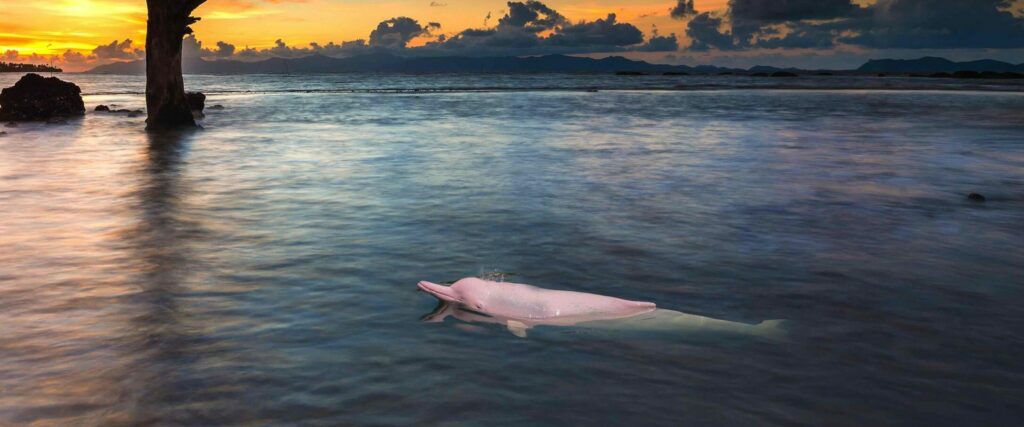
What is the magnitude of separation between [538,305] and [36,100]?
3685cm

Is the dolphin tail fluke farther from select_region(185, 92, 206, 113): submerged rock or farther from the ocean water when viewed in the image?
select_region(185, 92, 206, 113): submerged rock

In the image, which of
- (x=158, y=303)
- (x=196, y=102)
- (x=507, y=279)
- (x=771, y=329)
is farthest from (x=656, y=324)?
(x=196, y=102)

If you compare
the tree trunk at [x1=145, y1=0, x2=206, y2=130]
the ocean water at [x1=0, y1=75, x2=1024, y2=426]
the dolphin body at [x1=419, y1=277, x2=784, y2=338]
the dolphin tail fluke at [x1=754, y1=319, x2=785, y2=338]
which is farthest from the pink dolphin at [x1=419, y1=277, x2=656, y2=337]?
the tree trunk at [x1=145, y1=0, x2=206, y2=130]

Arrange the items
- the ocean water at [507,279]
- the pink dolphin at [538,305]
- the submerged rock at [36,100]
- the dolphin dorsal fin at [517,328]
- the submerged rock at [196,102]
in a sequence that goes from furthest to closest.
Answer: the submerged rock at [196,102]
the submerged rock at [36,100]
the pink dolphin at [538,305]
the dolphin dorsal fin at [517,328]
the ocean water at [507,279]

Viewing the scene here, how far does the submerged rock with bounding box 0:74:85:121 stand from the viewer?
35.2m

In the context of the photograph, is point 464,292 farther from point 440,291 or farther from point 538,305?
point 538,305

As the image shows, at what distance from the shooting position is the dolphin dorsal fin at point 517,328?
21.0 ft

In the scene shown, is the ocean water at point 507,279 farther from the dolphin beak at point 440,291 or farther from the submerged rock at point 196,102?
the submerged rock at point 196,102

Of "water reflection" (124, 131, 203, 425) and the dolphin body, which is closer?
"water reflection" (124, 131, 203, 425)

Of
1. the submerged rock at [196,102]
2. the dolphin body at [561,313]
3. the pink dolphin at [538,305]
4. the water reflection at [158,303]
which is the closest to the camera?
the water reflection at [158,303]

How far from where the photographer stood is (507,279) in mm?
8578

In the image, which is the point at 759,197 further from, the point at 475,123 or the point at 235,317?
the point at 475,123

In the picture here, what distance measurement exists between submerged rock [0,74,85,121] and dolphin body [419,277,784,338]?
1344 inches

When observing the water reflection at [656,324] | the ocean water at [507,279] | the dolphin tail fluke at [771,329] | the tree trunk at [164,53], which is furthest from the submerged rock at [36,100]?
the dolphin tail fluke at [771,329]
